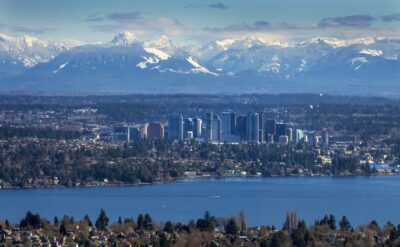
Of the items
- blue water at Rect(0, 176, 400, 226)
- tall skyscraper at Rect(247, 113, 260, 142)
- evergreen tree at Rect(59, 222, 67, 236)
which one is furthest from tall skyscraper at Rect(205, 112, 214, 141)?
evergreen tree at Rect(59, 222, 67, 236)

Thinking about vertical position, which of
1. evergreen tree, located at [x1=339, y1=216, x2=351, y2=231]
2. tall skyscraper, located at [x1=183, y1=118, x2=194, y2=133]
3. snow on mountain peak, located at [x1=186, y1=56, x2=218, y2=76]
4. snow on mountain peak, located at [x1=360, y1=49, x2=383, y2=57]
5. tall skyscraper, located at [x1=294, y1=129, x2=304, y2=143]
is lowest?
evergreen tree, located at [x1=339, y1=216, x2=351, y2=231]

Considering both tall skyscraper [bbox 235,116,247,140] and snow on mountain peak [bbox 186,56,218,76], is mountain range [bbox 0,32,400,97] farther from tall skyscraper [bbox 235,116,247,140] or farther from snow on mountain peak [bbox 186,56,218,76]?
tall skyscraper [bbox 235,116,247,140]

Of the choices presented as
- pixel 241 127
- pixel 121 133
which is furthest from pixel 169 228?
pixel 241 127

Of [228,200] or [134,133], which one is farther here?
[134,133]

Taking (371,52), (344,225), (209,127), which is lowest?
(344,225)

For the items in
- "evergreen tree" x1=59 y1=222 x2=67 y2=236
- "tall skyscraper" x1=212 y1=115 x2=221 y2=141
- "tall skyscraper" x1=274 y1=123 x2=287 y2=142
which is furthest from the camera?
"tall skyscraper" x1=212 y1=115 x2=221 y2=141

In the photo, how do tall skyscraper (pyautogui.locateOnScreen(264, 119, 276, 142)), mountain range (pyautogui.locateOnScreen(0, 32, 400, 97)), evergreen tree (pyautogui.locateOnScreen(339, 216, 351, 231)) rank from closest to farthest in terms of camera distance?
1. evergreen tree (pyautogui.locateOnScreen(339, 216, 351, 231))
2. tall skyscraper (pyautogui.locateOnScreen(264, 119, 276, 142))
3. mountain range (pyautogui.locateOnScreen(0, 32, 400, 97))

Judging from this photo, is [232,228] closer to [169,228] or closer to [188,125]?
[169,228]

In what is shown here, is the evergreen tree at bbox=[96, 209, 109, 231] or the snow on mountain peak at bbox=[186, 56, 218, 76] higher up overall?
the snow on mountain peak at bbox=[186, 56, 218, 76]
